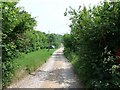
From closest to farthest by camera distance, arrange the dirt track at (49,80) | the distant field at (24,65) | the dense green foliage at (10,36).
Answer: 1. the dense green foliage at (10,36)
2. the dirt track at (49,80)
3. the distant field at (24,65)

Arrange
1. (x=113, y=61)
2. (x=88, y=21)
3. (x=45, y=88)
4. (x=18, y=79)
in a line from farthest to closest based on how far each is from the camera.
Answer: (x=18, y=79)
(x=45, y=88)
(x=88, y=21)
(x=113, y=61)

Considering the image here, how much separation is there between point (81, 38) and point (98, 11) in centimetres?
120

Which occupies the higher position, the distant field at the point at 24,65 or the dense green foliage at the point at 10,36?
the dense green foliage at the point at 10,36

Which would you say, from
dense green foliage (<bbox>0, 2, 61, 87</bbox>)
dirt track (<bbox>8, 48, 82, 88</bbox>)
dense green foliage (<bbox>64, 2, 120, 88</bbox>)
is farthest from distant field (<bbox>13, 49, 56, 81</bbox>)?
dense green foliage (<bbox>64, 2, 120, 88</bbox>)

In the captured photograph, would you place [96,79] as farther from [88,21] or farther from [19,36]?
[19,36]

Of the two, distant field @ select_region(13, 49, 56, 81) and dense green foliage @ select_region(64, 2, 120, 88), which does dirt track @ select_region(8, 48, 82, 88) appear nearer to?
distant field @ select_region(13, 49, 56, 81)

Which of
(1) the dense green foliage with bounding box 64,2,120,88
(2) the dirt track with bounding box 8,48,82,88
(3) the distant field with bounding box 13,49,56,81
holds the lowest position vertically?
(2) the dirt track with bounding box 8,48,82,88

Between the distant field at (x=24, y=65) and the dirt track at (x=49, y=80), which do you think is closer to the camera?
the dirt track at (x=49, y=80)

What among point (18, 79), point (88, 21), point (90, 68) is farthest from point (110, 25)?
point (18, 79)

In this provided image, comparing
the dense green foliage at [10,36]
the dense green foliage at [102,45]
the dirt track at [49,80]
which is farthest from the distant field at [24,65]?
the dense green foliage at [102,45]

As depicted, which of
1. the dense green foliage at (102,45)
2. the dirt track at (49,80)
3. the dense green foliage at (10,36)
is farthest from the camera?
the dirt track at (49,80)

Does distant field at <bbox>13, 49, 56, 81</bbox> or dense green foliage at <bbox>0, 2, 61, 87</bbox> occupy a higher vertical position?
dense green foliage at <bbox>0, 2, 61, 87</bbox>

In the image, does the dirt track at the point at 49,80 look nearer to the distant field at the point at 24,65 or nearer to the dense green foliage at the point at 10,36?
the distant field at the point at 24,65

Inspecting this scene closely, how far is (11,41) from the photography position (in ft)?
38.8
